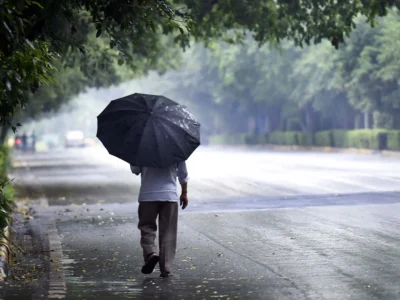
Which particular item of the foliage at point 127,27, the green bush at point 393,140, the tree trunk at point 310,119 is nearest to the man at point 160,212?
the foliage at point 127,27

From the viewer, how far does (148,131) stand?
959cm

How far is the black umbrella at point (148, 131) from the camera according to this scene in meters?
9.52

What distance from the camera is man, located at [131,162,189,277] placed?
380 inches

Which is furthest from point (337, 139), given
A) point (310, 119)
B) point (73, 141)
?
point (73, 141)


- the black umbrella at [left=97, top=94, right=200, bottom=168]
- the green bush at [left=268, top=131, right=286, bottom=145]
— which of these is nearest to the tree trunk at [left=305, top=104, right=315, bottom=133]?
the green bush at [left=268, top=131, right=286, bottom=145]

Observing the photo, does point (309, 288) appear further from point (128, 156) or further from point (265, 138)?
point (265, 138)

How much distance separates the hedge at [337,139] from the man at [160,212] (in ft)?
127

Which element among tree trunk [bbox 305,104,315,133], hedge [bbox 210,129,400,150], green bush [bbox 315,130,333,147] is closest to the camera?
hedge [bbox 210,129,400,150]

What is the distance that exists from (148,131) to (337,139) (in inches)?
1944

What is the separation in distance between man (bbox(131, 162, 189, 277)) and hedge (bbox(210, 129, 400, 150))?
38.6 m

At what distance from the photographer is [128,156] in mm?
9617

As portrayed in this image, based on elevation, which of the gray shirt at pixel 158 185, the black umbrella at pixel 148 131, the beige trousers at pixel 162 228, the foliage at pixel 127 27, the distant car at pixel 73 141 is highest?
the foliage at pixel 127 27

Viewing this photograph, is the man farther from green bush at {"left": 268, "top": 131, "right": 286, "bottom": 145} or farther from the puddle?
green bush at {"left": 268, "top": 131, "right": 286, "bottom": 145}

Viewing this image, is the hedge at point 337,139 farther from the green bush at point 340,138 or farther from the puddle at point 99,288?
the puddle at point 99,288
